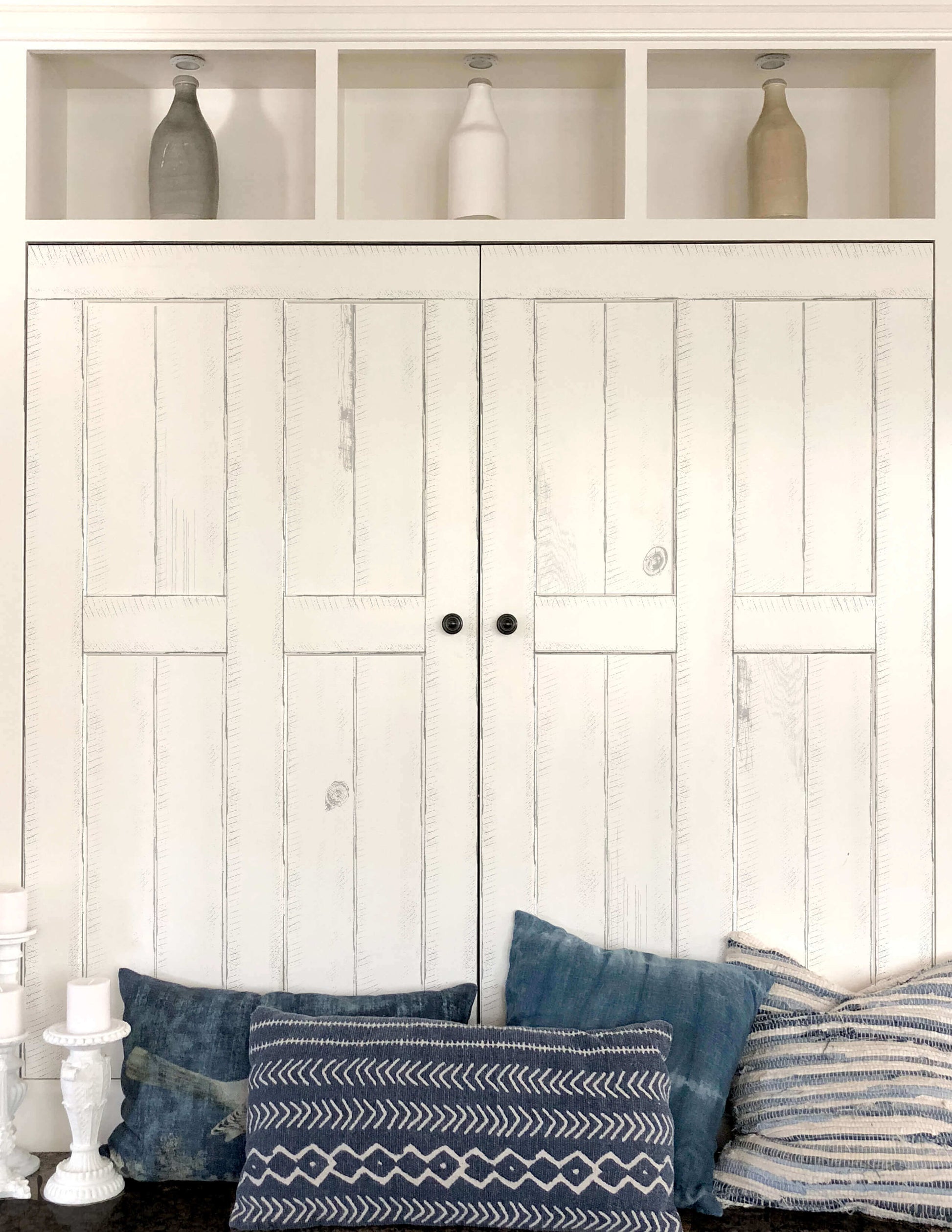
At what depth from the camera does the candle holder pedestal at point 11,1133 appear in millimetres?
1593

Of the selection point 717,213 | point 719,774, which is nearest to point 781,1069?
point 719,774

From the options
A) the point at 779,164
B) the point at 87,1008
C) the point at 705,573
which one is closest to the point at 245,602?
the point at 87,1008

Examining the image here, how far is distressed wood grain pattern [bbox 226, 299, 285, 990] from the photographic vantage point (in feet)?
5.77

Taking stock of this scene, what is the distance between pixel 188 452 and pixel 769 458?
3.24 ft

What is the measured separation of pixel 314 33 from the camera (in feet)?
5.71

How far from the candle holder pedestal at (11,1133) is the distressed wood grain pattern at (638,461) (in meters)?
1.24

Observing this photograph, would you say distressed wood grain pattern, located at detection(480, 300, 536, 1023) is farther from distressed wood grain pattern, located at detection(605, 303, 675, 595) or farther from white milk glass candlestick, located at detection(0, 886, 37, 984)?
white milk glass candlestick, located at detection(0, 886, 37, 984)

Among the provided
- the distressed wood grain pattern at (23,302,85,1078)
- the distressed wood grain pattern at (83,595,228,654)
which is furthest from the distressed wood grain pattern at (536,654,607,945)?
the distressed wood grain pattern at (23,302,85,1078)

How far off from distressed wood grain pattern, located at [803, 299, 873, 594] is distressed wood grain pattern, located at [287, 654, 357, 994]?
82cm

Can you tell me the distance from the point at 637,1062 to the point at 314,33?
171cm

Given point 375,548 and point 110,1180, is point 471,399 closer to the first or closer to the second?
point 375,548

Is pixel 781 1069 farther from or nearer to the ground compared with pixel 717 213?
nearer to the ground

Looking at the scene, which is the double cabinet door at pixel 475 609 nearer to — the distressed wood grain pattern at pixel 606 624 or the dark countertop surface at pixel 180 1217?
the distressed wood grain pattern at pixel 606 624

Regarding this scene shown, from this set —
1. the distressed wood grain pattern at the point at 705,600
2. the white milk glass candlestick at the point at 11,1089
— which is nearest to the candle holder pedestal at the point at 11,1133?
the white milk glass candlestick at the point at 11,1089
